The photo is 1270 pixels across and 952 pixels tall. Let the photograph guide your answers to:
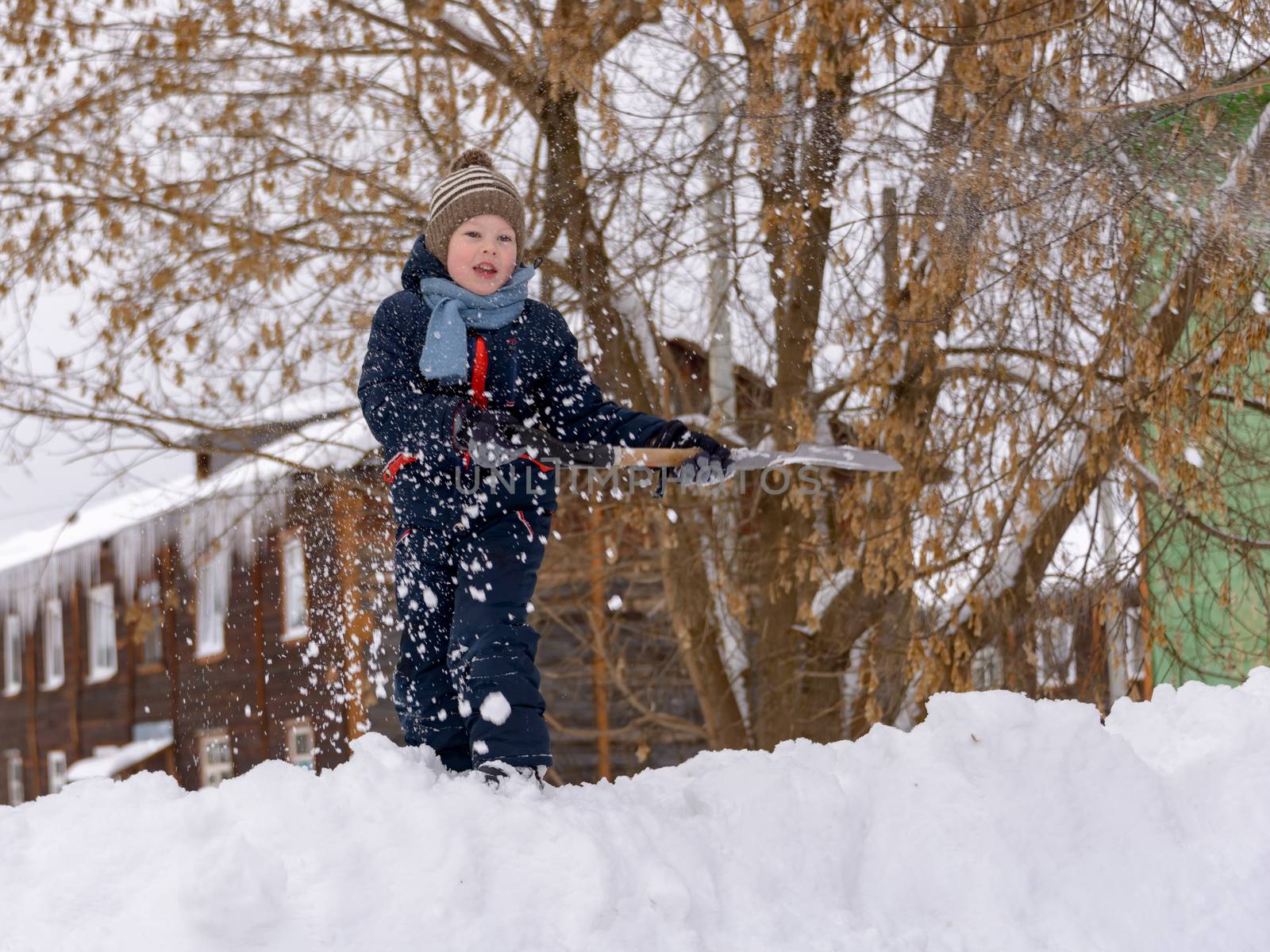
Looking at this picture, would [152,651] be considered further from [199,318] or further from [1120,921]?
[1120,921]

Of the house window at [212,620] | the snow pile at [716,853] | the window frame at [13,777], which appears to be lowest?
the window frame at [13,777]

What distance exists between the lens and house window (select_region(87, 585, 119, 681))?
19.4 metres

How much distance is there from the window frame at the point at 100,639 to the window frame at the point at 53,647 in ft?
2.52

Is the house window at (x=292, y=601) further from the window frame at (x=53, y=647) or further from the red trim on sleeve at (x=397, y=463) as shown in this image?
the window frame at (x=53, y=647)

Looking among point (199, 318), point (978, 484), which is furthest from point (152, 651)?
point (978, 484)

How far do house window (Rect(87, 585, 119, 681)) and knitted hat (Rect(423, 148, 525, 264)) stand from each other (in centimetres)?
1789

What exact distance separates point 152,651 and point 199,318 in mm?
13164

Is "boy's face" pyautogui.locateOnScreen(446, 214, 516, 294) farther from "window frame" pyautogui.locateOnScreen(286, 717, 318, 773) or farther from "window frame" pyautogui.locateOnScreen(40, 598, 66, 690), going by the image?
"window frame" pyautogui.locateOnScreen(40, 598, 66, 690)

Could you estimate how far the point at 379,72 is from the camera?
6711 millimetres

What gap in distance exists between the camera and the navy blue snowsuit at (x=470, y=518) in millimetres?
2791

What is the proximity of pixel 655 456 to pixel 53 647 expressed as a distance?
2090cm

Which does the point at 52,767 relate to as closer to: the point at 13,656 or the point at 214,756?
the point at 13,656

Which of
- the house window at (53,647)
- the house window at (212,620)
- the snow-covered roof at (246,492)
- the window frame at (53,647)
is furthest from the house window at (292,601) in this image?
the house window at (53,647)

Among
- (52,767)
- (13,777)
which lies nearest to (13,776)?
(13,777)
